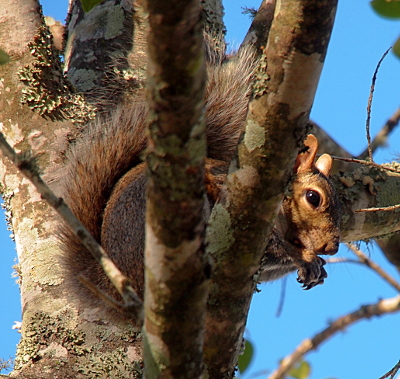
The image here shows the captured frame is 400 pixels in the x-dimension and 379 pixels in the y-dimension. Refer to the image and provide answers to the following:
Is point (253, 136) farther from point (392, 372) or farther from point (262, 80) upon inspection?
point (392, 372)

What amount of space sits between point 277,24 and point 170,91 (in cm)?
46

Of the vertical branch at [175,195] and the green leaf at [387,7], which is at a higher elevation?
the green leaf at [387,7]

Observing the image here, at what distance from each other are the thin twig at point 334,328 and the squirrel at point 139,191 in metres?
1.18

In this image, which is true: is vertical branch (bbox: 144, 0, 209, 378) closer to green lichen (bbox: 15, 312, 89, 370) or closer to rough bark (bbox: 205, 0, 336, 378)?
rough bark (bbox: 205, 0, 336, 378)

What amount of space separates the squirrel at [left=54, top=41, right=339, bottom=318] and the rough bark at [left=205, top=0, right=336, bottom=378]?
81cm

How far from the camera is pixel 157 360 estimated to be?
0.98 meters

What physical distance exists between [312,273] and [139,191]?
85 centimetres

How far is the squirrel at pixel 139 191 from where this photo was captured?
218 centimetres

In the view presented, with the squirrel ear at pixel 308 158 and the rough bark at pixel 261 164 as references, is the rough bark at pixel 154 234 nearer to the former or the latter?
the rough bark at pixel 261 164

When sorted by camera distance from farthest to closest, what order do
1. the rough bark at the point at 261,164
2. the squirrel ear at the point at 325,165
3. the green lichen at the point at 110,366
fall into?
the squirrel ear at the point at 325,165
the green lichen at the point at 110,366
the rough bark at the point at 261,164

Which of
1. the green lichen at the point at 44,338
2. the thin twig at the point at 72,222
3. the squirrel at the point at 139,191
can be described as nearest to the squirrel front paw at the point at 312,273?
the squirrel at the point at 139,191

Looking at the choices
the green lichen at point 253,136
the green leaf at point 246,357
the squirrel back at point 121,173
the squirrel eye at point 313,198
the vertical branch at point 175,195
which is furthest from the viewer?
the squirrel eye at point 313,198

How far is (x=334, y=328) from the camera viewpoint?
0.89 m

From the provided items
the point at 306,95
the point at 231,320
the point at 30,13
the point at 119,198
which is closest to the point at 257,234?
the point at 231,320
